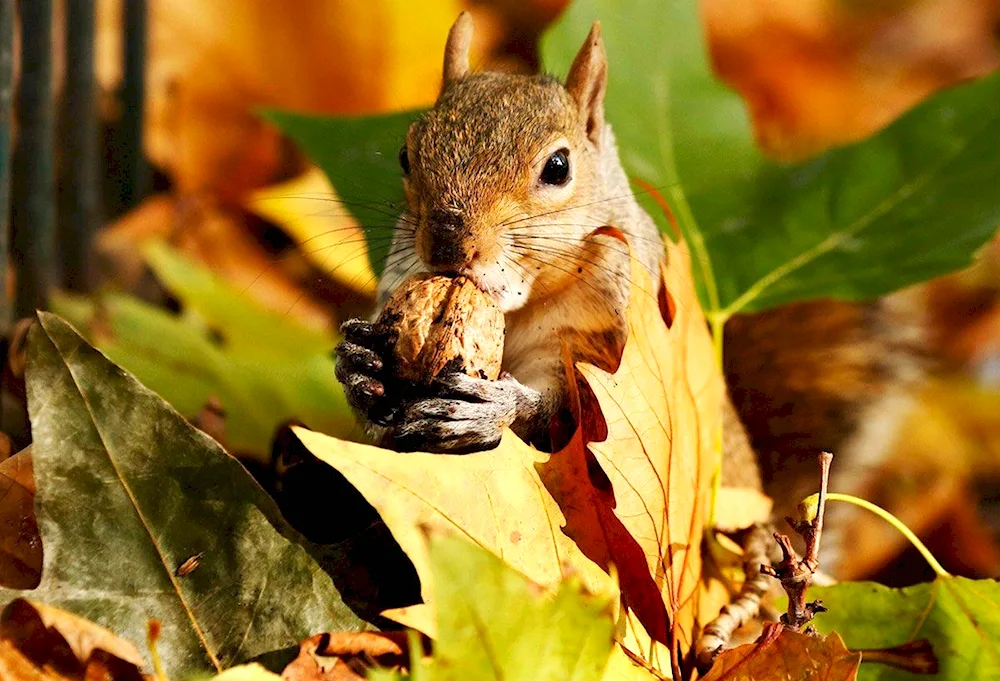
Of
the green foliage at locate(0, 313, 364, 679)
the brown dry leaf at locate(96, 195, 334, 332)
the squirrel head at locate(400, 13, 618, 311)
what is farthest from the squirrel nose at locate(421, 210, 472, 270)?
the brown dry leaf at locate(96, 195, 334, 332)

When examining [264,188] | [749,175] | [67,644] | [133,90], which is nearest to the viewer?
[67,644]

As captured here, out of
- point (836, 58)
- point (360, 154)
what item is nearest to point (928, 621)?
point (360, 154)

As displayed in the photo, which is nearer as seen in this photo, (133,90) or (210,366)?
(210,366)

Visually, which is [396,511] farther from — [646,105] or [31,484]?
[646,105]

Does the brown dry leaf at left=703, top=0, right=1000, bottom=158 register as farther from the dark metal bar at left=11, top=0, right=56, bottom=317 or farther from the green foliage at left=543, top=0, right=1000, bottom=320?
the dark metal bar at left=11, top=0, right=56, bottom=317

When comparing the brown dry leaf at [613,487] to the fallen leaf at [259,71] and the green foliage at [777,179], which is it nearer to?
the green foliage at [777,179]

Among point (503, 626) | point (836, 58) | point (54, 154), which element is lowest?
point (503, 626)

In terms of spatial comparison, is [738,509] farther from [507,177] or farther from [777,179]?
[777,179]
